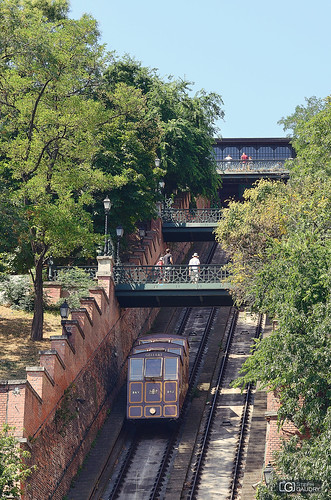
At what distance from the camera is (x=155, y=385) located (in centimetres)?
4088

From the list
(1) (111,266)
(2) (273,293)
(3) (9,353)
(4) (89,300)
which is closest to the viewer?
(2) (273,293)

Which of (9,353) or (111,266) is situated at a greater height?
(111,266)

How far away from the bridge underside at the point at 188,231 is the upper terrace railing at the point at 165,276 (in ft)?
38.9

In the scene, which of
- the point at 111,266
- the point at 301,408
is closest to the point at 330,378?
the point at 301,408

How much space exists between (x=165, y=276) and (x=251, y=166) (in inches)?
1347

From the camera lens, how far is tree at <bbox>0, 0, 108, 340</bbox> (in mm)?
39938

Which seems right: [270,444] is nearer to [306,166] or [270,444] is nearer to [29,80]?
[29,80]

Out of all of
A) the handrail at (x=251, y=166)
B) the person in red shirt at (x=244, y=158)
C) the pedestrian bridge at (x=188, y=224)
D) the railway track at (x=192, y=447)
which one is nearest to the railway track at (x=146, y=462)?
the railway track at (x=192, y=447)

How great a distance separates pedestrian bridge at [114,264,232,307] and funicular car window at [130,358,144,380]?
4.68 metres

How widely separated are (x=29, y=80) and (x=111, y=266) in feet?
29.9

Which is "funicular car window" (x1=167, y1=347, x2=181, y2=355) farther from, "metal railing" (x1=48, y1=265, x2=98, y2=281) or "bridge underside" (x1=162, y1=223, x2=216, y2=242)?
"bridge underside" (x1=162, y1=223, x2=216, y2=242)

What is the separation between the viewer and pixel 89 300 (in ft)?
139

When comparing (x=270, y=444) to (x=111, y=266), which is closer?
(x=270, y=444)

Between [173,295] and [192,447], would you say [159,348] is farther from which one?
[192,447]
